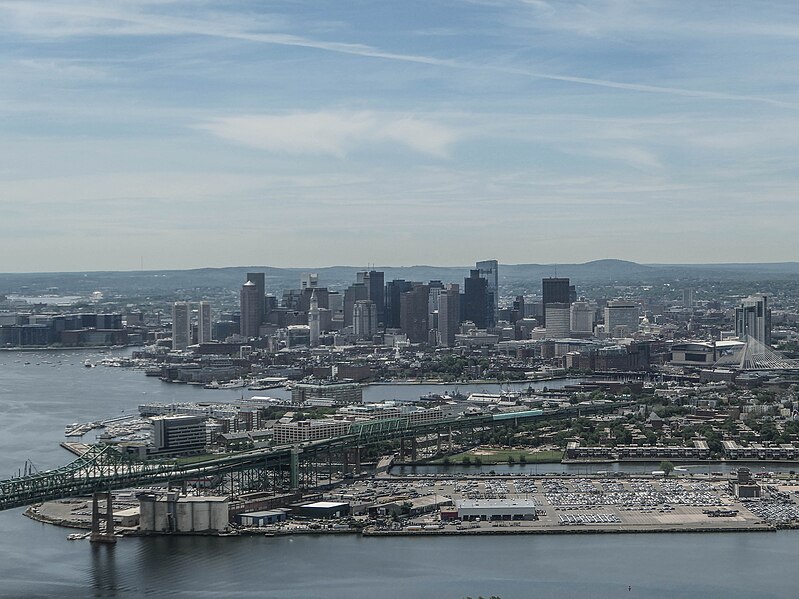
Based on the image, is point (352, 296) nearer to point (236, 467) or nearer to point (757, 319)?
point (757, 319)

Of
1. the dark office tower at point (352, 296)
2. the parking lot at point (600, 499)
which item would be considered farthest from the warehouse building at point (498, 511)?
the dark office tower at point (352, 296)

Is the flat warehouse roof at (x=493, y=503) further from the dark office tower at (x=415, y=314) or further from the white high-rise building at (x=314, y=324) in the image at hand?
the dark office tower at (x=415, y=314)

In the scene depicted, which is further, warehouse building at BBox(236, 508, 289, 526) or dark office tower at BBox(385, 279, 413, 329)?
dark office tower at BBox(385, 279, 413, 329)

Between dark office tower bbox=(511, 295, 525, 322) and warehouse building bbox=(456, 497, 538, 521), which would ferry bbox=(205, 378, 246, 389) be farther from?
warehouse building bbox=(456, 497, 538, 521)

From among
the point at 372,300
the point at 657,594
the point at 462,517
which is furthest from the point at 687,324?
the point at 657,594

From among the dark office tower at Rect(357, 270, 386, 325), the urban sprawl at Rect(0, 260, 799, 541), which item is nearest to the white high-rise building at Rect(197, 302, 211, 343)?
the urban sprawl at Rect(0, 260, 799, 541)

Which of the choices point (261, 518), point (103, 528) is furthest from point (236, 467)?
point (103, 528)
